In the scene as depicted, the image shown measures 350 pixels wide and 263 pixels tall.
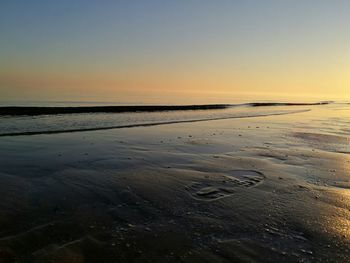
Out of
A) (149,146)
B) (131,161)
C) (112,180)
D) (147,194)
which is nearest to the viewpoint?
(147,194)

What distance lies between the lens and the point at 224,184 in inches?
341

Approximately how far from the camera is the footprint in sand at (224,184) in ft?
25.5

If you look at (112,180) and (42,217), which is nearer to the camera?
(42,217)

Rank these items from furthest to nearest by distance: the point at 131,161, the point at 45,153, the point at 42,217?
the point at 45,153
the point at 131,161
the point at 42,217

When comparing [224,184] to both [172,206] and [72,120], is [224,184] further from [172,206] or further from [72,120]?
[72,120]

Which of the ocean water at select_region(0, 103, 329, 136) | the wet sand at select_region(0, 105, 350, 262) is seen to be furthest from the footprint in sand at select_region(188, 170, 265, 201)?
the ocean water at select_region(0, 103, 329, 136)

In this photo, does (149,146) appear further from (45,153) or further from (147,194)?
(147,194)

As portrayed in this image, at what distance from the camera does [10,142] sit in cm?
1506

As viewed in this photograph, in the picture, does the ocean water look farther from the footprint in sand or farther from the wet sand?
the footprint in sand

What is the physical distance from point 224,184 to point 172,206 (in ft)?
7.16

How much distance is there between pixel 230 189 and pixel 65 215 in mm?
3909

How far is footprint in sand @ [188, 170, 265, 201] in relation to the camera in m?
7.77

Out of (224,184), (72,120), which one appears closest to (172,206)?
(224,184)

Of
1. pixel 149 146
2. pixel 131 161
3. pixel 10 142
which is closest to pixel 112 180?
pixel 131 161
